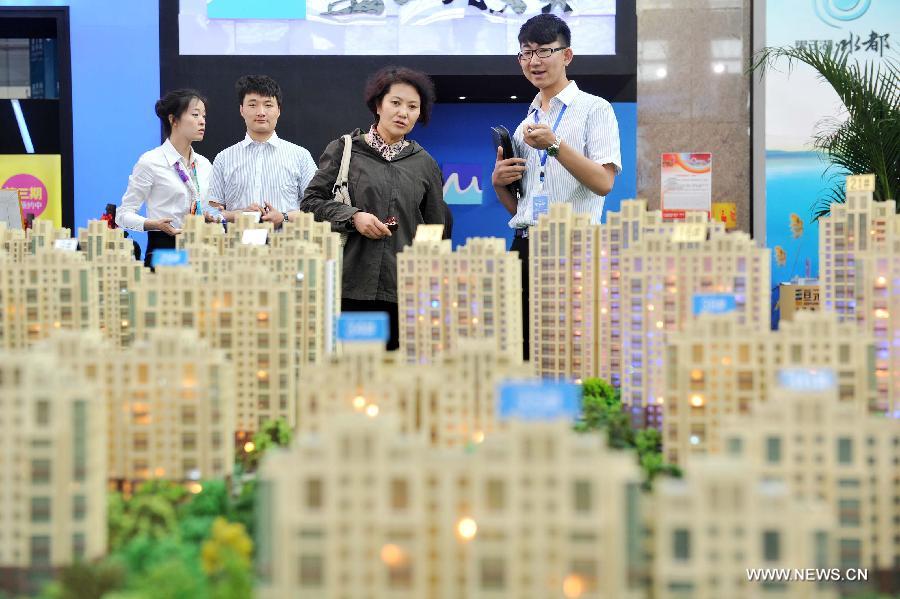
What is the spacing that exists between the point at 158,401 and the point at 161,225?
12.6 ft

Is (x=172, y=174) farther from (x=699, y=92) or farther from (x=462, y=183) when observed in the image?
(x=699, y=92)

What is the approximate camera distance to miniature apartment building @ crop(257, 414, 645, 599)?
3.01 m

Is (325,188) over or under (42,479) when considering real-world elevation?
over

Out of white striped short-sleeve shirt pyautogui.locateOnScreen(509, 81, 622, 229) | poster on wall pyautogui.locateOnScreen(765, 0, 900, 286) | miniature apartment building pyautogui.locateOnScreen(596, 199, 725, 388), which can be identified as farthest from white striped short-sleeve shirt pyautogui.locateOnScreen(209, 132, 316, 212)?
poster on wall pyautogui.locateOnScreen(765, 0, 900, 286)

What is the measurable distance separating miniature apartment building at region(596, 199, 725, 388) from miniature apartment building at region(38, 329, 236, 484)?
2.92 m

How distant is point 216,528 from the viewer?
364cm

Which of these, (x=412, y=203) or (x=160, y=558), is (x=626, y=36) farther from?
(x=160, y=558)

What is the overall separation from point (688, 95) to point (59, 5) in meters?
8.16

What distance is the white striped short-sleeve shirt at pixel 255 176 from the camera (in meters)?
8.27

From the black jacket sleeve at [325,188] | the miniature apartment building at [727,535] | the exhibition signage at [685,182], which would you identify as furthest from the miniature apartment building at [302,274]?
the exhibition signage at [685,182]

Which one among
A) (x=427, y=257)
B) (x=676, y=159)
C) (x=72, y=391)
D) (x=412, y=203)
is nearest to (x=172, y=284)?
(x=427, y=257)

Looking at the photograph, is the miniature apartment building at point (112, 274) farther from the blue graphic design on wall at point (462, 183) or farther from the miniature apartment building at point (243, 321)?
the blue graphic design on wall at point (462, 183)

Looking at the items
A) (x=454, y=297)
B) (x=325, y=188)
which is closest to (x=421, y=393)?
(x=454, y=297)

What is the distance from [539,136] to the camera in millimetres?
6934
